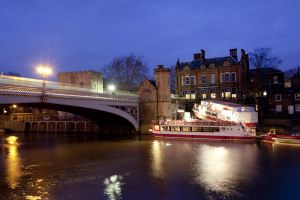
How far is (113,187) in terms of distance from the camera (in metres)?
15.7

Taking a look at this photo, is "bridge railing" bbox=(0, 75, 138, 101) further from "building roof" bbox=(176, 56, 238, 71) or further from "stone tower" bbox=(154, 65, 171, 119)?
"building roof" bbox=(176, 56, 238, 71)

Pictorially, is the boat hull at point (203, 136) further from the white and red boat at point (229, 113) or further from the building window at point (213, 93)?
the building window at point (213, 93)

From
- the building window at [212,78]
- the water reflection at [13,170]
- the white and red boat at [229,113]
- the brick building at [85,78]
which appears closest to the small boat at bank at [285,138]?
the white and red boat at [229,113]

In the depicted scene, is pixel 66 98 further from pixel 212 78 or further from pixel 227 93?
pixel 227 93

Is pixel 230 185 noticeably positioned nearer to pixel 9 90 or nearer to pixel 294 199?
pixel 294 199

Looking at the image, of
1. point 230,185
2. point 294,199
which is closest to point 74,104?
point 230,185

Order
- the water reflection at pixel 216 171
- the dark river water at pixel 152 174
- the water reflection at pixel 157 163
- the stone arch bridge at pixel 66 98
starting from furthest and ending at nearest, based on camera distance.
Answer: the stone arch bridge at pixel 66 98, the water reflection at pixel 157 163, the water reflection at pixel 216 171, the dark river water at pixel 152 174

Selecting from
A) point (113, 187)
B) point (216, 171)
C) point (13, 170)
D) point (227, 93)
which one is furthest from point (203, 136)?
point (13, 170)

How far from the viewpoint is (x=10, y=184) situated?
16.2 meters

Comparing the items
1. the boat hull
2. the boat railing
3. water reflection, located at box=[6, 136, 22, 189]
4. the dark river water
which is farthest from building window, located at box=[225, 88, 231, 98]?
water reflection, located at box=[6, 136, 22, 189]

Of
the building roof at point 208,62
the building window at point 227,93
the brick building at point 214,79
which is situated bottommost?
the building window at point 227,93

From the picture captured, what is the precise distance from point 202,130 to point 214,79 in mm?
19962

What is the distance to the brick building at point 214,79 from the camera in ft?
177

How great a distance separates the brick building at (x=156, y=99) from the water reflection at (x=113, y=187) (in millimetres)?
27368
